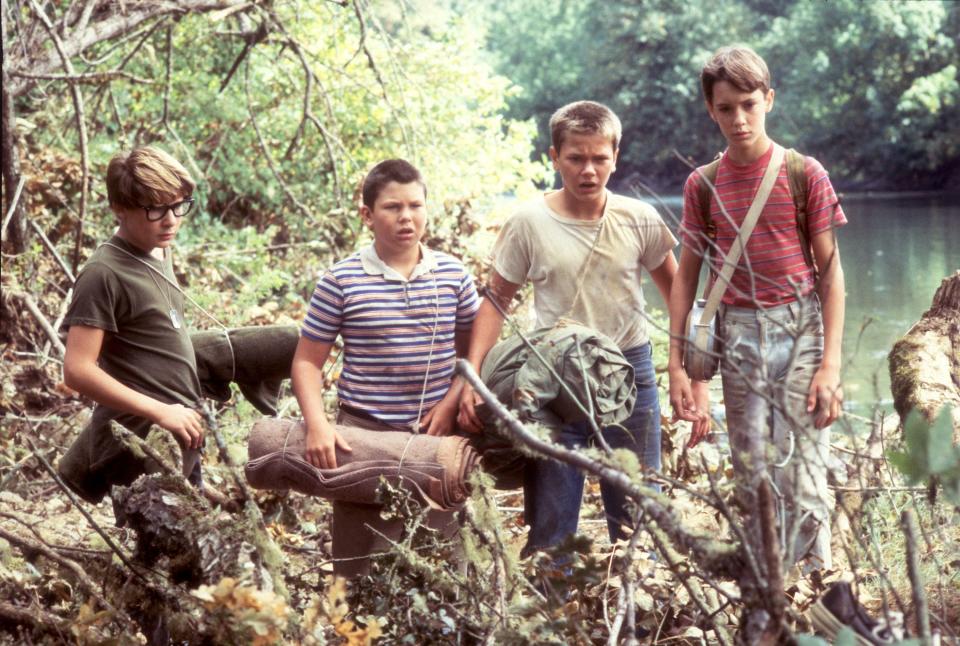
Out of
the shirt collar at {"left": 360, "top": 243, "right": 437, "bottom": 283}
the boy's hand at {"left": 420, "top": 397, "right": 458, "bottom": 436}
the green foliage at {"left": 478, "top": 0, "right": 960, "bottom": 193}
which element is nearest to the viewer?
the boy's hand at {"left": 420, "top": 397, "right": 458, "bottom": 436}

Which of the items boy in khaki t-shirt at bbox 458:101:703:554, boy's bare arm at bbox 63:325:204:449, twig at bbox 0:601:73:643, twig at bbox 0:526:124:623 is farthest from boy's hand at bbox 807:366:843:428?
twig at bbox 0:601:73:643

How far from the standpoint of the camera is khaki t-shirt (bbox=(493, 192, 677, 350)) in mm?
3576

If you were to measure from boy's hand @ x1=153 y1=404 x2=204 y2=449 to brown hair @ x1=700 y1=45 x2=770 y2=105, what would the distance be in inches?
73.0

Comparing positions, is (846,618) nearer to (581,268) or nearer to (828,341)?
(828,341)

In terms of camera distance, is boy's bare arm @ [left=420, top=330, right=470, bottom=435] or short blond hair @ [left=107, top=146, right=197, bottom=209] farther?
boy's bare arm @ [left=420, top=330, right=470, bottom=435]

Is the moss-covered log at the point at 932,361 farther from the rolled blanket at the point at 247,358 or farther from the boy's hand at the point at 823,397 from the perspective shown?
the rolled blanket at the point at 247,358

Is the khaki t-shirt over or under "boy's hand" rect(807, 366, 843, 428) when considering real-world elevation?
over

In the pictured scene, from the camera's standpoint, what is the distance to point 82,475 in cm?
334

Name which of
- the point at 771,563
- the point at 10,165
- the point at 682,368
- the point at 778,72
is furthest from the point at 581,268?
the point at 778,72

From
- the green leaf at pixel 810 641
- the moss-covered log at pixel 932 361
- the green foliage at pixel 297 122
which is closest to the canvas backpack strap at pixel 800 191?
the moss-covered log at pixel 932 361

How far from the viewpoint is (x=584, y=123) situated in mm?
3506

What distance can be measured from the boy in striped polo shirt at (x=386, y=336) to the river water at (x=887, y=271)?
561 cm

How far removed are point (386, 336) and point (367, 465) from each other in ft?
1.43

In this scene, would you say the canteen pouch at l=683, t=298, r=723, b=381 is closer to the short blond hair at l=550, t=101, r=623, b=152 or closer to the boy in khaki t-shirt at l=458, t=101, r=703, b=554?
the boy in khaki t-shirt at l=458, t=101, r=703, b=554
